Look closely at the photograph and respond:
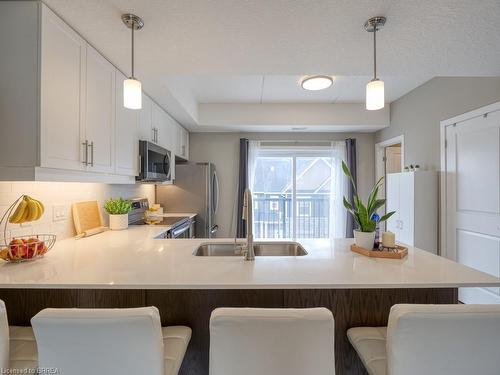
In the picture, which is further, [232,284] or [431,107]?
[431,107]

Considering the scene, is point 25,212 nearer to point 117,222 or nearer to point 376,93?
point 117,222

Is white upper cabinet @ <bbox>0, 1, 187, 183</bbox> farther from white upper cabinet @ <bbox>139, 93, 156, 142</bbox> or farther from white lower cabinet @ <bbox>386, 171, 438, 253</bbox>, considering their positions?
white lower cabinet @ <bbox>386, 171, 438, 253</bbox>

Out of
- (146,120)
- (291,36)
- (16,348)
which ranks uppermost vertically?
(291,36)

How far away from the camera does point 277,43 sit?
1638 mm

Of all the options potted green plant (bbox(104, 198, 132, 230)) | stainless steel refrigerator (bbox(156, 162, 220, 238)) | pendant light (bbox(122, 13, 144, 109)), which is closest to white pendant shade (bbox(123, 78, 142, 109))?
pendant light (bbox(122, 13, 144, 109))

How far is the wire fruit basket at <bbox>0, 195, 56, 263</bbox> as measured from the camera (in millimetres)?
1328

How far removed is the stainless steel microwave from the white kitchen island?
3.63 feet

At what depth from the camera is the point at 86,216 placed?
2.13 metres

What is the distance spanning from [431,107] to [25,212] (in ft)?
12.5

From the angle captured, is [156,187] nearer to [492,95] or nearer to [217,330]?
[217,330]

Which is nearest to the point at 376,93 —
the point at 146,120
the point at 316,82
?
the point at 316,82

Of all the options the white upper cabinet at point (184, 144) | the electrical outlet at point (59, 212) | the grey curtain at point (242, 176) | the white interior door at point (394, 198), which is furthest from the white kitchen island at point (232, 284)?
the grey curtain at point (242, 176)

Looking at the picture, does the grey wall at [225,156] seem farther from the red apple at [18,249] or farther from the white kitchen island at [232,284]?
the red apple at [18,249]

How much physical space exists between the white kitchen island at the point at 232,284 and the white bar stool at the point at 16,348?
0.16 meters
